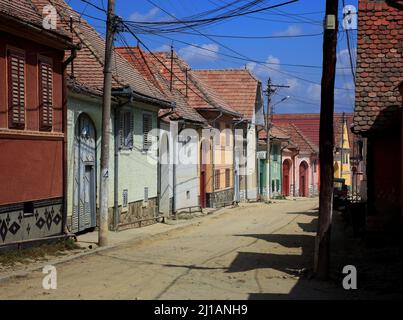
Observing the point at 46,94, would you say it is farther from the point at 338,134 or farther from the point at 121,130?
the point at 338,134

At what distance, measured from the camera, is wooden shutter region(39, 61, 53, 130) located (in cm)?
1499

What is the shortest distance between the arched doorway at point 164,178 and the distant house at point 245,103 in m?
16.5

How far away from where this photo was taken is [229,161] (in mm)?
41344

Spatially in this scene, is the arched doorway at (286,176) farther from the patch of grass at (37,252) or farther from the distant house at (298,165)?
the patch of grass at (37,252)

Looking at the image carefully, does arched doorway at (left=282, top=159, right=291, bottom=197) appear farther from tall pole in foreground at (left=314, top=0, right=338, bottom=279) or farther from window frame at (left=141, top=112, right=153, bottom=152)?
tall pole in foreground at (left=314, top=0, right=338, bottom=279)

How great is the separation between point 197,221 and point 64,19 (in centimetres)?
1039

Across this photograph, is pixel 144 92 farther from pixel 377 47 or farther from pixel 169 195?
pixel 377 47

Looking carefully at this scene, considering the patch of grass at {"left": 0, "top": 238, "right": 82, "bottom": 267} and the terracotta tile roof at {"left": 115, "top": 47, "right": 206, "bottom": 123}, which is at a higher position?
the terracotta tile roof at {"left": 115, "top": 47, "right": 206, "bottom": 123}

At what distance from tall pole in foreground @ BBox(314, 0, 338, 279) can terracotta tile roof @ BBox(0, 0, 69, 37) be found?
20.5ft

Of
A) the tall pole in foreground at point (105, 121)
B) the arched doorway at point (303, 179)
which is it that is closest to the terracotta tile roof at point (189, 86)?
the tall pole in foreground at point (105, 121)

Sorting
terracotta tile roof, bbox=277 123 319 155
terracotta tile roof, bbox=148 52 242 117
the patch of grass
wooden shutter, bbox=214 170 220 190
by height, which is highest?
terracotta tile roof, bbox=148 52 242 117

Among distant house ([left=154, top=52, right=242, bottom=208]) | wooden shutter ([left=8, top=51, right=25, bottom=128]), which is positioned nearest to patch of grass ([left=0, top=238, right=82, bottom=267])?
wooden shutter ([left=8, top=51, right=25, bottom=128])

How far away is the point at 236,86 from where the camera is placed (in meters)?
48.0

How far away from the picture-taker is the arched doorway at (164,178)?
27.0 m
